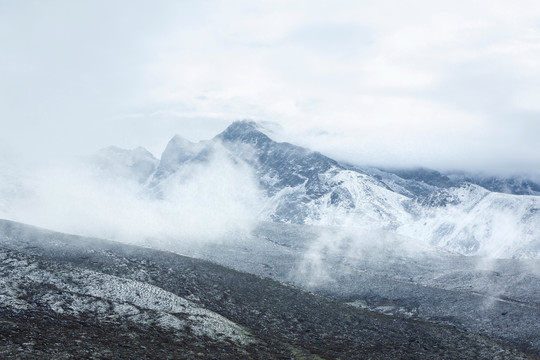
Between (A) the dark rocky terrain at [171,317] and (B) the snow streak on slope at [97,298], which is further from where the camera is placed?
(B) the snow streak on slope at [97,298]

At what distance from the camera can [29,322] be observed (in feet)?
184

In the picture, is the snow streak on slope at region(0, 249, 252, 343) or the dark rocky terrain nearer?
the dark rocky terrain

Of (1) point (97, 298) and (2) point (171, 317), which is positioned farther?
(1) point (97, 298)

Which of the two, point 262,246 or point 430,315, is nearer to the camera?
point 430,315

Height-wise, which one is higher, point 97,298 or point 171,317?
point 97,298

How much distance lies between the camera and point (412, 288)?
125 metres

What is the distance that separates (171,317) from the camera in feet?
227

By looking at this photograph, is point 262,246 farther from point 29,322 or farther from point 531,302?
point 29,322

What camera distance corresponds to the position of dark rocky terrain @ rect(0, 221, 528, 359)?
5572 centimetres

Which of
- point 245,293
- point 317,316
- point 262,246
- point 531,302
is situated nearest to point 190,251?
point 262,246

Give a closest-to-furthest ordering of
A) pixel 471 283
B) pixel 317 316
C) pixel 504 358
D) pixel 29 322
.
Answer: pixel 29 322 → pixel 504 358 → pixel 317 316 → pixel 471 283

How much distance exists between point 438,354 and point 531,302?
6296cm

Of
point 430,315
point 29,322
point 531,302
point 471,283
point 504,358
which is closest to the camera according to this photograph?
point 29,322

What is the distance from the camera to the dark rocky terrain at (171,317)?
5572cm
